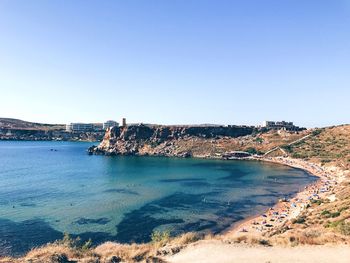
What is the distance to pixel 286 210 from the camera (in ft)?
163

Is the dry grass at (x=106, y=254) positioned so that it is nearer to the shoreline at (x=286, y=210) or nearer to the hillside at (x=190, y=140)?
the shoreline at (x=286, y=210)

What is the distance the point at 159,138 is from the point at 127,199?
3650 inches

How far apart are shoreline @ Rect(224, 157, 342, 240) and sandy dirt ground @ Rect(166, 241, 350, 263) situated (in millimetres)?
3601

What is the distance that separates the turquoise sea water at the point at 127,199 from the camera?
40812 millimetres

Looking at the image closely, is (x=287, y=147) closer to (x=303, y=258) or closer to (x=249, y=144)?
(x=249, y=144)

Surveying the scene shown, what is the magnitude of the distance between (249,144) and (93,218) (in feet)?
336

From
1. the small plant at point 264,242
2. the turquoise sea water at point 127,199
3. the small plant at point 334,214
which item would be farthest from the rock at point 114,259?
the small plant at point 334,214

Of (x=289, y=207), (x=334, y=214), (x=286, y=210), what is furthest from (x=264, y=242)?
(x=289, y=207)

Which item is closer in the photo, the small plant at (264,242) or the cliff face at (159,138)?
the small plant at (264,242)

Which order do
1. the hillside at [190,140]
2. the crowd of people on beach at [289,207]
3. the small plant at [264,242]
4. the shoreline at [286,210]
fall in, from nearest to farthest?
the small plant at [264,242] < the shoreline at [286,210] < the crowd of people on beach at [289,207] < the hillside at [190,140]

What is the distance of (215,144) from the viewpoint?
14088cm

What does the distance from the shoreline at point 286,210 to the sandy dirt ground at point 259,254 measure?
11.8ft

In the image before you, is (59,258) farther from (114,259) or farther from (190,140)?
(190,140)

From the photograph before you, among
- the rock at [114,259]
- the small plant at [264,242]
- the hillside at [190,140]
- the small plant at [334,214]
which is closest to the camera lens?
the rock at [114,259]
